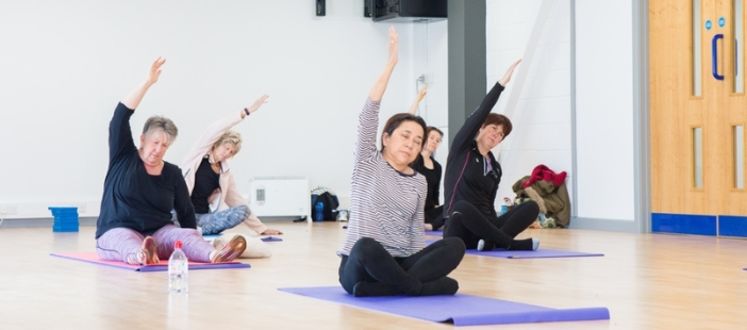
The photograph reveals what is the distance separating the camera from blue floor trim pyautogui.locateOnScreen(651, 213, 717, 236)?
28.2 feet

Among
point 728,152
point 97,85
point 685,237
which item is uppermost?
point 97,85

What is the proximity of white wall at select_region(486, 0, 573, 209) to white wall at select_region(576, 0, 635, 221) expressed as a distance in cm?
22

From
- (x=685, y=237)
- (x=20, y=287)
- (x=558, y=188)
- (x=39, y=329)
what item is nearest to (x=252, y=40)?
(x=558, y=188)

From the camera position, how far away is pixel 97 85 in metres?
11.0

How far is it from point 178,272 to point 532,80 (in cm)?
655

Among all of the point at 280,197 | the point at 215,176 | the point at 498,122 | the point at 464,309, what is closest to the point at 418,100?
the point at 498,122

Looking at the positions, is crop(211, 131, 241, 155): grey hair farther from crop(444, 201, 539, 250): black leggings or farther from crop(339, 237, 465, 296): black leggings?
crop(339, 237, 465, 296): black leggings

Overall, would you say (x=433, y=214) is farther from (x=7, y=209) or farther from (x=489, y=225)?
(x=7, y=209)

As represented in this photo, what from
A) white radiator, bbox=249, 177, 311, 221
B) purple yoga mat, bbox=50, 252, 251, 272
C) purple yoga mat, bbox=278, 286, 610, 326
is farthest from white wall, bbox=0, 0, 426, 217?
purple yoga mat, bbox=278, 286, 610, 326

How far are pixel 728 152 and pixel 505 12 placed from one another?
3.25 metres

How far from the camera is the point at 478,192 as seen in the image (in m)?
6.86

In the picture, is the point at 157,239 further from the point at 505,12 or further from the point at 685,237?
the point at 505,12

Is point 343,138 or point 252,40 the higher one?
point 252,40

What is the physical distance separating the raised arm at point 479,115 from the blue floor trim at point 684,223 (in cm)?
279
